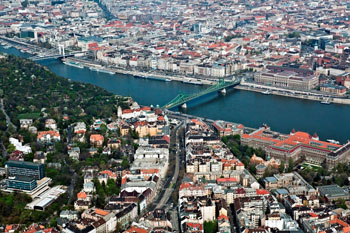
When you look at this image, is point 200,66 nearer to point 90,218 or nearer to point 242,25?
point 242,25

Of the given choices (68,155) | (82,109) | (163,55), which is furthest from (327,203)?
(163,55)

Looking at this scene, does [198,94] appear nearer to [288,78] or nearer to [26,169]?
[288,78]

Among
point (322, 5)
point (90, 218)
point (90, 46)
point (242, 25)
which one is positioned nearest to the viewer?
point (90, 218)

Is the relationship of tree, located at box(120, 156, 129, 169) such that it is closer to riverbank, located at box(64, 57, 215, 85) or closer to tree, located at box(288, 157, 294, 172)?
tree, located at box(288, 157, 294, 172)

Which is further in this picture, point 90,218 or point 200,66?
point 200,66

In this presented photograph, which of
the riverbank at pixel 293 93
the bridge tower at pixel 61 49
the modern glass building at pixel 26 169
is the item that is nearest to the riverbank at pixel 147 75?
the riverbank at pixel 293 93

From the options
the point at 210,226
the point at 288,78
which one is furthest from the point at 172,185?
the point at 288,78

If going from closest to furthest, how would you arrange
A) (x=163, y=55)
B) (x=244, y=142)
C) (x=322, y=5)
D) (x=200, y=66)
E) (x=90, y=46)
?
(x=244, y=142)
(x=200, y=66)
(x=163, y=55)
(x=90, y=46)
(x=322, y=5)
